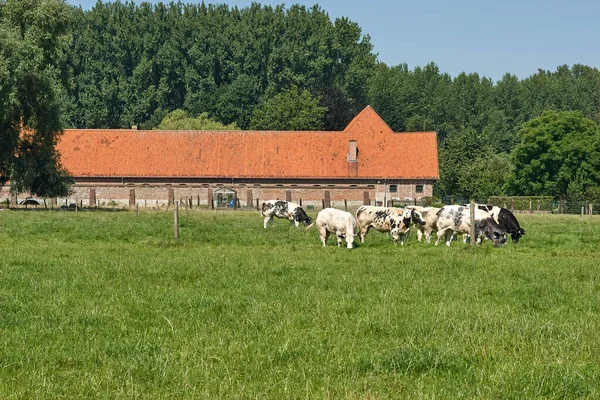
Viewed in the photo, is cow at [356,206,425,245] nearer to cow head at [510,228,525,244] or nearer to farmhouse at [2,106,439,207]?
cow head at [510,228,525,244]

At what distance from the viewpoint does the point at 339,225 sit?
24000 mm

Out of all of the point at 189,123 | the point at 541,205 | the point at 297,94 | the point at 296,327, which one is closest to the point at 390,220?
the point at 296,327

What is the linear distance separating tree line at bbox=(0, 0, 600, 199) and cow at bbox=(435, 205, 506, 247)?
38406mm

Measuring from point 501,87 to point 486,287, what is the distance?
378 feet

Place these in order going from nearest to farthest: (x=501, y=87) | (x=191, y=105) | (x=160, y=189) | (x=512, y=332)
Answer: (x=512, y=332) < (x=160, y=189) < (x=191, y=105) < (x=501, y=87)

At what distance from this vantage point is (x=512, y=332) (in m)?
10.2

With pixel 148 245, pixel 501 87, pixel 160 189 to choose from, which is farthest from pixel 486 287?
pixel 501 87

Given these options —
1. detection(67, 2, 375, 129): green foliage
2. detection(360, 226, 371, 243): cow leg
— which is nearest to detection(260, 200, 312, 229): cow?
detection(360, 226, 371, 243): cow leg

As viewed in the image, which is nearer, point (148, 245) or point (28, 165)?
point (148, 245)

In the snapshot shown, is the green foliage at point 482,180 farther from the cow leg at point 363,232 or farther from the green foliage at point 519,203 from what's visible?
the cow leg at point 363,232

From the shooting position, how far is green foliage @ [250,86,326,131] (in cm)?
8444

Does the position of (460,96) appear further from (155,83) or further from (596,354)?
(596,354)

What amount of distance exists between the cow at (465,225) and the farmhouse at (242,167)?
37.5 meters

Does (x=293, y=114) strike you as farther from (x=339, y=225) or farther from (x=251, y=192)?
(x=339, y=225)
